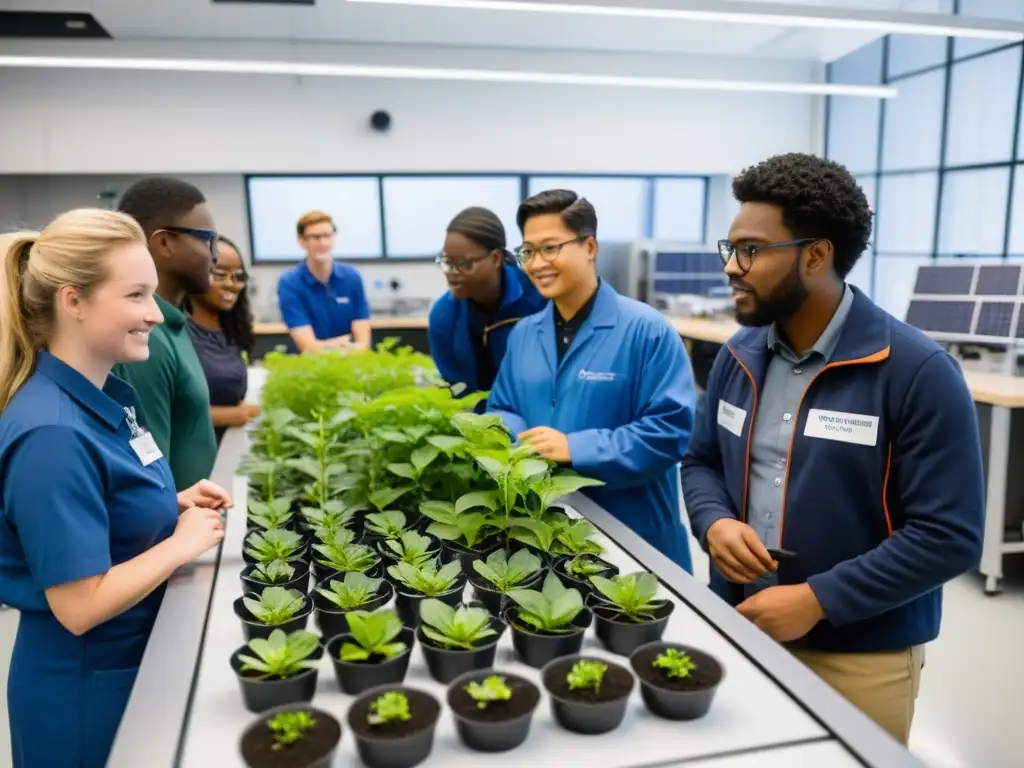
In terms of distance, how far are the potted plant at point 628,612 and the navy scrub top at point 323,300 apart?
364cm

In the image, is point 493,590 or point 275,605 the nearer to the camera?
point 275,605

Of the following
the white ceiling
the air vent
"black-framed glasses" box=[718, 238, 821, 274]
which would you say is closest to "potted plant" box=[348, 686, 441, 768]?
"black-framed glasses" box=[718, 238, 821, 274]

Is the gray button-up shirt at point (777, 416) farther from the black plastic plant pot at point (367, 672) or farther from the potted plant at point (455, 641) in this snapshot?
the black plastic plant pot at point (367, 672)

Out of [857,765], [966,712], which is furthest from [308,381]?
[966,712]

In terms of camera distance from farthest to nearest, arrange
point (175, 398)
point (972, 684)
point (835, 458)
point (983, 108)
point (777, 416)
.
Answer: point (983, 108) → point (972, 684) → point (175, 398) → point (777, 416) → point (835, 458)

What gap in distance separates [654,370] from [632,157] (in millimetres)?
6443

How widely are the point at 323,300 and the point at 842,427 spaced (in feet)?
12.5

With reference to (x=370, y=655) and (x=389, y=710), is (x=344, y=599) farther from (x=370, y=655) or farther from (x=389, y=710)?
(x=389, y=710)

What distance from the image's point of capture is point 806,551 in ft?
4.77

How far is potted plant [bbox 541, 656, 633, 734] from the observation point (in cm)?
91

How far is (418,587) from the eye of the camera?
122 cm

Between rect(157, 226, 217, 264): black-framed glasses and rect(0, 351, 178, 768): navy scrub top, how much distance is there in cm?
68

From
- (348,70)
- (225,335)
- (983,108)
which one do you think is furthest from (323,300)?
(983,108)

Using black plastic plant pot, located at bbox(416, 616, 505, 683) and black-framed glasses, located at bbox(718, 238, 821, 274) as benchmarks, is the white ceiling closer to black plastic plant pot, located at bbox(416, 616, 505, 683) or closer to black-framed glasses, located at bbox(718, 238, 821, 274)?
black-framed glasses, located at bbox(718, 238, 821, 274)
